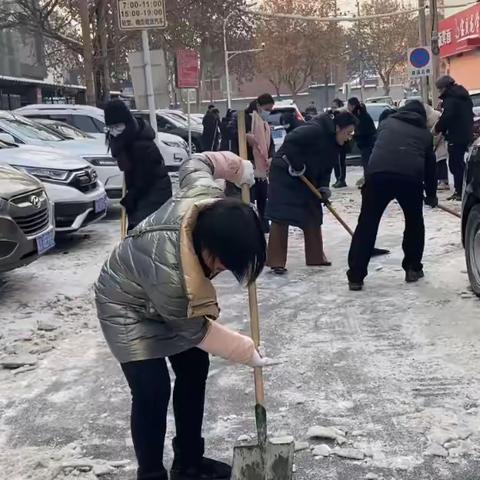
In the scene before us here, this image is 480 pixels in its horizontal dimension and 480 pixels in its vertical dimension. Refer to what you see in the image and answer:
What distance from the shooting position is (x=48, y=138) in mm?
10688

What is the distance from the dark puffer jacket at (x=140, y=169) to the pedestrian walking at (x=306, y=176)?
1.28 meters

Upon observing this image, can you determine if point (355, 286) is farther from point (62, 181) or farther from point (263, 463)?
point (62, 181)

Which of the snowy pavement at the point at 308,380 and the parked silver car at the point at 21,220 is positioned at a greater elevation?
the parked silver car at the point at 21,220

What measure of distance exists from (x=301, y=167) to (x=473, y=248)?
1.78 metres

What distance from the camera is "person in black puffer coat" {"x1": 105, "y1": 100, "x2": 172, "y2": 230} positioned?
5863mm

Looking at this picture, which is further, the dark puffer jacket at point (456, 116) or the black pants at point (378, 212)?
the dark puffer jacket at point (456, 116)

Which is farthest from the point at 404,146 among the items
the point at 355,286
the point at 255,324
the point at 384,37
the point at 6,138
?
the point at 384,37

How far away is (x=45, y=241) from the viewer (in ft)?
21.8

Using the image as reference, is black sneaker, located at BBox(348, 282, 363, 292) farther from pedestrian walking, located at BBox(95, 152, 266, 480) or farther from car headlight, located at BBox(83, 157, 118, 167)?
car headlight, located at BBox(83, 157, 118, 167)

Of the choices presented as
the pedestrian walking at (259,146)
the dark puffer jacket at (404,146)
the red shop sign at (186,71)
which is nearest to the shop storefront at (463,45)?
the red shop sign at (186,71)

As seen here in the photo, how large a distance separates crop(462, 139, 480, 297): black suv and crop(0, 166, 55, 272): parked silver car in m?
3.63

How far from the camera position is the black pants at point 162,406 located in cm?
287

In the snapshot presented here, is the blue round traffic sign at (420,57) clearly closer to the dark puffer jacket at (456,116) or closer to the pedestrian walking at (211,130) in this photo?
the pedestrian walking at (211,130)

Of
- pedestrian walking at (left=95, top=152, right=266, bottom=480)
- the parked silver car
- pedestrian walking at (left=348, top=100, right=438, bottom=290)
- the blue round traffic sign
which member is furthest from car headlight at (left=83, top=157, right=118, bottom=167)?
the blue round traffic sign
